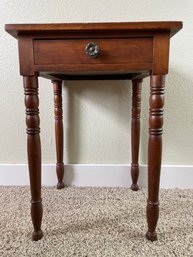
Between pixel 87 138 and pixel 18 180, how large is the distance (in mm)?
387

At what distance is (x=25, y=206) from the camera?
89 cm

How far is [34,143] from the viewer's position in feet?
2.15

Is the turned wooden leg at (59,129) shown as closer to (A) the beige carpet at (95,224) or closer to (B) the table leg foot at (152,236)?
(A) the beige carpet at (95,224)

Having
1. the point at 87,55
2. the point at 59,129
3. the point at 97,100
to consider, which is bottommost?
the point at 59,129

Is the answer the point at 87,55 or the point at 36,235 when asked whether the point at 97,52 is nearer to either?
the point at 87,55

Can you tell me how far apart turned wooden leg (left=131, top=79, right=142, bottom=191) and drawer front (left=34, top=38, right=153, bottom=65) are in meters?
0.35

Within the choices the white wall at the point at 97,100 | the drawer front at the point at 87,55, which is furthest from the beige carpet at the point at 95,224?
the drawer front at the point at 87,55

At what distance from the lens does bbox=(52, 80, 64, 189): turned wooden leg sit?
3.28 feet

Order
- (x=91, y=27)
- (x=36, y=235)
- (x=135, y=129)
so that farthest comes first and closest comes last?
(x=135, y=129)
(x=36, y=235)
(x=91, y=27)

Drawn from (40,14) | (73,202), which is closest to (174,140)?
(73,202)

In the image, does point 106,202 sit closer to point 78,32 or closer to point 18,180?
point 18,180

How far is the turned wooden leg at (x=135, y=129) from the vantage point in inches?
38.4

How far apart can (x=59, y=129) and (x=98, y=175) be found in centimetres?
29

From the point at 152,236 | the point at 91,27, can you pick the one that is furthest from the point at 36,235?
the point at 91,27
